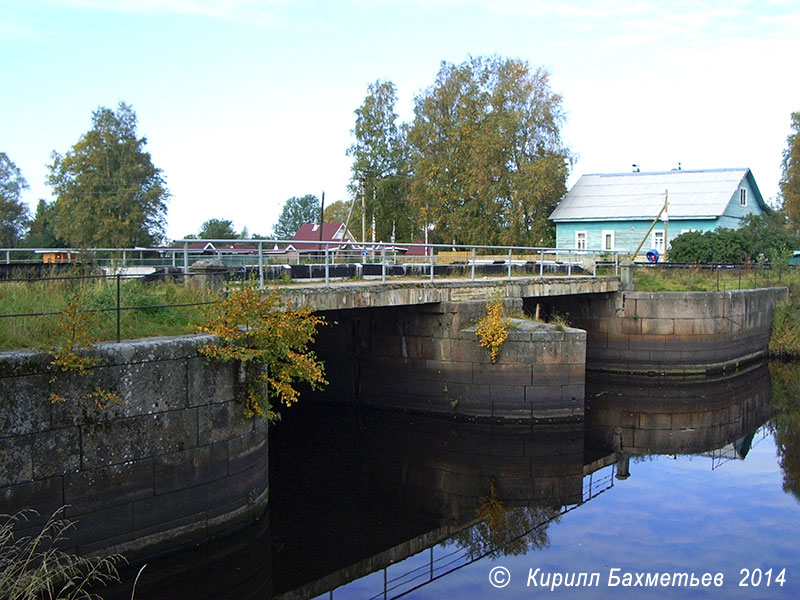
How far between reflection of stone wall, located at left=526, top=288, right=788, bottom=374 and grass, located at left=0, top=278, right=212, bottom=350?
1692 cm

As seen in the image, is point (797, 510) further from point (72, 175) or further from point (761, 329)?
point (72, 175)

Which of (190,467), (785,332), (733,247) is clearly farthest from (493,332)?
(733,247)

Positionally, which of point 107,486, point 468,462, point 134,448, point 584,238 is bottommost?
point 468,462

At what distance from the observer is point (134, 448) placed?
10.1m

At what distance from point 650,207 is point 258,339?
4033 centimetres

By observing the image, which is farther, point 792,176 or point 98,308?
point 792,176

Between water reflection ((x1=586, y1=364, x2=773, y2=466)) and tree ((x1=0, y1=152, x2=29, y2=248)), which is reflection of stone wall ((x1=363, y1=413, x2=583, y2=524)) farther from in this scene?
tree ((x1=0, y1=152, x2=29, y2=248))

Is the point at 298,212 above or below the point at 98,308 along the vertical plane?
above

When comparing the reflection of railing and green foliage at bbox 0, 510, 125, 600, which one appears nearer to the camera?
green foliage at bbox 0, 510, 125, 600

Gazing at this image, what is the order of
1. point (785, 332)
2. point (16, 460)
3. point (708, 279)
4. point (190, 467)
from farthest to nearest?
point (785, 332) → point (708, 279) → point (190, 467) → point (16, 460)

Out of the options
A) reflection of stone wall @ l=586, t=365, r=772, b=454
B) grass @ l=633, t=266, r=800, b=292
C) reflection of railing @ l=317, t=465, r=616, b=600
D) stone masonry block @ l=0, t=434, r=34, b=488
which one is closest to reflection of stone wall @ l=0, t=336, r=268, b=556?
stone masonry block @ l=0, t=434, r=34, b=488

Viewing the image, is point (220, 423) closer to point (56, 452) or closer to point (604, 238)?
point (56, 452)

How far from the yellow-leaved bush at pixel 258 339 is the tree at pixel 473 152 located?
115ft

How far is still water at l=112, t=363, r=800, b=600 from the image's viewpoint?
10.8 meters
